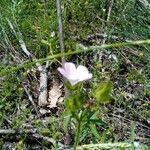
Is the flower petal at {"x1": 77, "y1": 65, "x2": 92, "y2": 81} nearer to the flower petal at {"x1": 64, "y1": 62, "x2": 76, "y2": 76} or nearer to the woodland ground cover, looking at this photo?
the flower petal at {"x1": 64, "y1": 62, "x2": 76, "y2": 76}

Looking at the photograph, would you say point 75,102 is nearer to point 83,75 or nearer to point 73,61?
point 83,75

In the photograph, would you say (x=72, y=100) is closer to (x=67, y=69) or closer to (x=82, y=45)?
(x=67, y=69)

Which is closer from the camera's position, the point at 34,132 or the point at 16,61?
the point at 34,132

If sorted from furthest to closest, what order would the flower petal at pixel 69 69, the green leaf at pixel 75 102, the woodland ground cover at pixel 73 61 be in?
1. the woodland ground cover at pixel 73 61
2. the flower petal at pixel 69 69
3. the green leaf at pixel 75 102

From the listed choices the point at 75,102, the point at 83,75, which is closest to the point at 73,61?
the point at 83,75

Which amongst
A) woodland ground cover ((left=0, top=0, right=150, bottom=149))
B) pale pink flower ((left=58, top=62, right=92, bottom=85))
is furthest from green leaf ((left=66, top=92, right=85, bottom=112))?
woodland ground cover ((left=0, top=0, right=150, bottom=149))

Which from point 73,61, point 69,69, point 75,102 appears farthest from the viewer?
point 73,61

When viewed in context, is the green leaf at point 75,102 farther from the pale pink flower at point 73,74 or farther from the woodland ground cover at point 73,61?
the woodland ground cover at point 73,61

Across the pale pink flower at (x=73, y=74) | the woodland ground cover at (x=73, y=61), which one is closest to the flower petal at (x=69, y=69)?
the pale pink flower at (x=73, y=74)

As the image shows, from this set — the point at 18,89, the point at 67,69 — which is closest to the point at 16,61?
the point at 18,89
